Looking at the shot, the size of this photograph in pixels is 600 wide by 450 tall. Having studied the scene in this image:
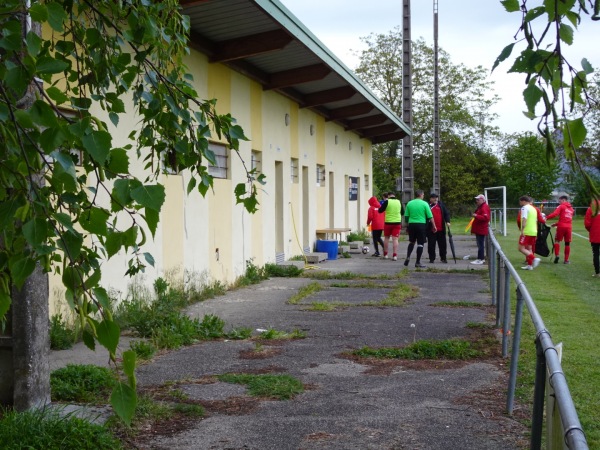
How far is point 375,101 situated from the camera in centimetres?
2403

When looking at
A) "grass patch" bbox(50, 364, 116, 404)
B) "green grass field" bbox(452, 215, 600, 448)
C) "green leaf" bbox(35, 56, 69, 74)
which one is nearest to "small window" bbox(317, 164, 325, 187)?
"green grass field" bbox(452, 215, 600, 448)

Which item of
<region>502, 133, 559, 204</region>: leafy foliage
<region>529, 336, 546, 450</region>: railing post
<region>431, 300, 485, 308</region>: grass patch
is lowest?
<region>431, 300, 485, 308</region>: grass patch

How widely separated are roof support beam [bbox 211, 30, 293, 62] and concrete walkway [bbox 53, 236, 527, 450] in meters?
4.48

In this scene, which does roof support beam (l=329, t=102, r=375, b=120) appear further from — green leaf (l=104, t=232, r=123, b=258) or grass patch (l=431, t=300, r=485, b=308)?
green leaf (l=104, t=232, r=123, b=258)

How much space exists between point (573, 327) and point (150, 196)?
31.3ft

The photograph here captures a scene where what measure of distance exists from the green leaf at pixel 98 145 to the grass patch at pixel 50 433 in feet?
11.0

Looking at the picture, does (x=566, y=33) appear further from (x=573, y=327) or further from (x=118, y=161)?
(x=573, y=327)

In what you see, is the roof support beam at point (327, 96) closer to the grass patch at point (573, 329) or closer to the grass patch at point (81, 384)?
the grass patch at point (573, 329)

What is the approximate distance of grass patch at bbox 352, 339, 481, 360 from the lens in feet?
28.2

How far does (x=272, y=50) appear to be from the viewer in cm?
1453

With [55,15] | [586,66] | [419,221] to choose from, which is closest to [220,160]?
[419,221]

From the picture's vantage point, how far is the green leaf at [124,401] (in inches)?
94.2

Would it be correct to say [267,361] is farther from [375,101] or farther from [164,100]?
[375,101]

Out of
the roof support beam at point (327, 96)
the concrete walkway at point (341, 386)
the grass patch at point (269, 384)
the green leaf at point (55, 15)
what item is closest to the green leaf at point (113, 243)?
the green leaf at point (55, 15)
